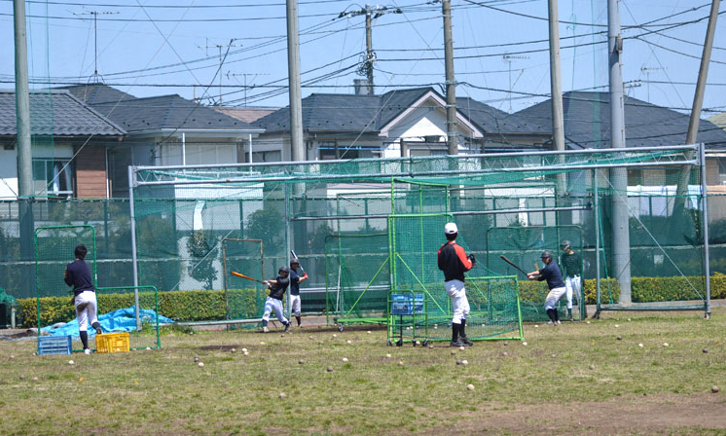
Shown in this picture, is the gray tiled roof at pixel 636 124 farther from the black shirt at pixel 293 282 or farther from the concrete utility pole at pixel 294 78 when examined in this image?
the black shirt at pixel 293 282

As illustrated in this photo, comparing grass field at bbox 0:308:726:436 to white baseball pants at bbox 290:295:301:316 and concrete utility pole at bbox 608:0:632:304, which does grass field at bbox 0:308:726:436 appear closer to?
white baseball pants at bbox 290:295:301:316

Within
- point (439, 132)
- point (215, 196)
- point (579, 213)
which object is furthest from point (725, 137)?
point (215, 196)

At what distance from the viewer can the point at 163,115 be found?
37.6m

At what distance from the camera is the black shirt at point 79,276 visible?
14547 mm

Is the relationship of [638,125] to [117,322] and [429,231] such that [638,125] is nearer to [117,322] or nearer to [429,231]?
[429,231]

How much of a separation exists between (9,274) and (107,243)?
7.05 feet

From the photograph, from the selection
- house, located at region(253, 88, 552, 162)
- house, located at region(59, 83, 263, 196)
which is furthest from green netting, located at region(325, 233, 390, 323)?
house, located at region(253, 88, 552, 162)

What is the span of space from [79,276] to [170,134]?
2254 cm

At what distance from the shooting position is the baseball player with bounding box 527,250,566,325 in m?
18.0

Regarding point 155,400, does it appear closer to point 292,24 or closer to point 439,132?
point 292,24

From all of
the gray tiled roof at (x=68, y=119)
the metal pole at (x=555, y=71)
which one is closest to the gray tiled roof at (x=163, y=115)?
the gray tiled roof at (x=68, y=119)

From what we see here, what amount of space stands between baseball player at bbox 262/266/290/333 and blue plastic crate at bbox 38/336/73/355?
14.7 feet

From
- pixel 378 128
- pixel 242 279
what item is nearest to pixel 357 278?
pixel 242 279

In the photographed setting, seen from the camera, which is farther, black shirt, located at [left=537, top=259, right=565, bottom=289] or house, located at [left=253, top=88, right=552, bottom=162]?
house, located at [left=253, top=88, right=552, bottom=162]
